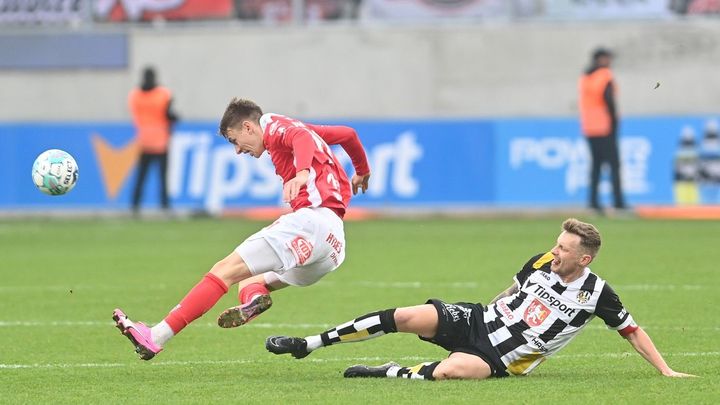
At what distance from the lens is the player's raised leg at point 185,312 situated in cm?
829

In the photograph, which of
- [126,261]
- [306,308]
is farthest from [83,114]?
[306,308]

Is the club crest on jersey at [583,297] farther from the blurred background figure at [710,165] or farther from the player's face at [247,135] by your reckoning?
the blurred background figure at [710,165]

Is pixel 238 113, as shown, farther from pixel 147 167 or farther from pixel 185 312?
pixel 147 167

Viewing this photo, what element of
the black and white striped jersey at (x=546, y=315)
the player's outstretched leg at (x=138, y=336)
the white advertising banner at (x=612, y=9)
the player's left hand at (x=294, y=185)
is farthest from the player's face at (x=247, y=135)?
the white advertising banner at (x=612, y=9)

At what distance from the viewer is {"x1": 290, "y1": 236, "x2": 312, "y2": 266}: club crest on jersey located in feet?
28.5

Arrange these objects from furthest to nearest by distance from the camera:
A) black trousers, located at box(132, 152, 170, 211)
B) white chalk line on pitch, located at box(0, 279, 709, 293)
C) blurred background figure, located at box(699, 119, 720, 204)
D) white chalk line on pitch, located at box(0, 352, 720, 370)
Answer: black trousers, located at box(132, 152, 170, 211) < blurred background figure, located at box(699, 119, 720, 204) < white chalk line on pitch, located at box(0, 279, 709, 293) < white chalk line on pitch, located at box(0, 352, 720, 370)

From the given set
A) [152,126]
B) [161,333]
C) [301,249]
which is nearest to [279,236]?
[301,249]

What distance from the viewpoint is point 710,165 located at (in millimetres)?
21016

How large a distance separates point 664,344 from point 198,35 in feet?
55.3

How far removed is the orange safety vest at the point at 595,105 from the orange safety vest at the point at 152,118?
6.17m

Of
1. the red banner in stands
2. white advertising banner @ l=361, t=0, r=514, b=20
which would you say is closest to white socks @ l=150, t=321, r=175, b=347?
white advertising banner @ l=361, t=0, r=514, b=20

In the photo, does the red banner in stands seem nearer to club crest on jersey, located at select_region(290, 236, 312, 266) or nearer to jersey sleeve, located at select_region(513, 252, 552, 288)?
club crest on jersey, located at select_region(290, 236, 312, 266)

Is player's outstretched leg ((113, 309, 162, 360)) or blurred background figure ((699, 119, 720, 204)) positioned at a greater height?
player's outstretched leg ((113, 309, 162, 360))

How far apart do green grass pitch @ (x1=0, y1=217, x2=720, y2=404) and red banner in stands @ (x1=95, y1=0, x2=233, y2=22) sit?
5.20 metres
